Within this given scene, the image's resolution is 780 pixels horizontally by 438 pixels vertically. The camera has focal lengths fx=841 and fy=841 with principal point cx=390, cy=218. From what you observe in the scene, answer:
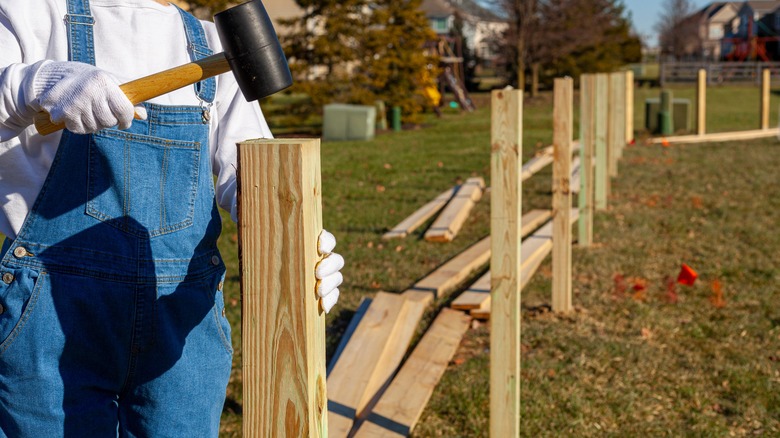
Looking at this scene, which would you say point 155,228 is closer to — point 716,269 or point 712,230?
point 716,269

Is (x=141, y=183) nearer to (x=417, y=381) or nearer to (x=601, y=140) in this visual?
(x=417, y=381)

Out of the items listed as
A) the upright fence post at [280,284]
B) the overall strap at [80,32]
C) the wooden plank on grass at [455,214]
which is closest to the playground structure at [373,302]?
the upright fence post at [280,284]

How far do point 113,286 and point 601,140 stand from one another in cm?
754

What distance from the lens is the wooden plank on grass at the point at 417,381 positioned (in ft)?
Answer: 13.6

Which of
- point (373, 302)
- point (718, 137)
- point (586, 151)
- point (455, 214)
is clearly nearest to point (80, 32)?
point (373, 302)

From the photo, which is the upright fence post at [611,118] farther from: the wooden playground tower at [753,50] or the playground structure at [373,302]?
the wooden playground tower at [753,50]

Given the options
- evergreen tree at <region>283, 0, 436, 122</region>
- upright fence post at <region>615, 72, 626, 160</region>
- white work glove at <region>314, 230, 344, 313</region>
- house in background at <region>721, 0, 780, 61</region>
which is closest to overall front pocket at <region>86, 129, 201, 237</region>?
white work glove at <region>314, 230, 344, 313</region>

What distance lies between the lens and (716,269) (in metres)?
7.15

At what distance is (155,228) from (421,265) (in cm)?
543

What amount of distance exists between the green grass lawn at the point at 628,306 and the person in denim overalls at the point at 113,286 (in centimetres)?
215

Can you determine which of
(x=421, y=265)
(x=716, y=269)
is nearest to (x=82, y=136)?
(x=421, y=265)

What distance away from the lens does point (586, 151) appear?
7598mm

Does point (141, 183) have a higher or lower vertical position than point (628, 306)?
higher

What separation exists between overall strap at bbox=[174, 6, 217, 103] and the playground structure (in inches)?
30.9
